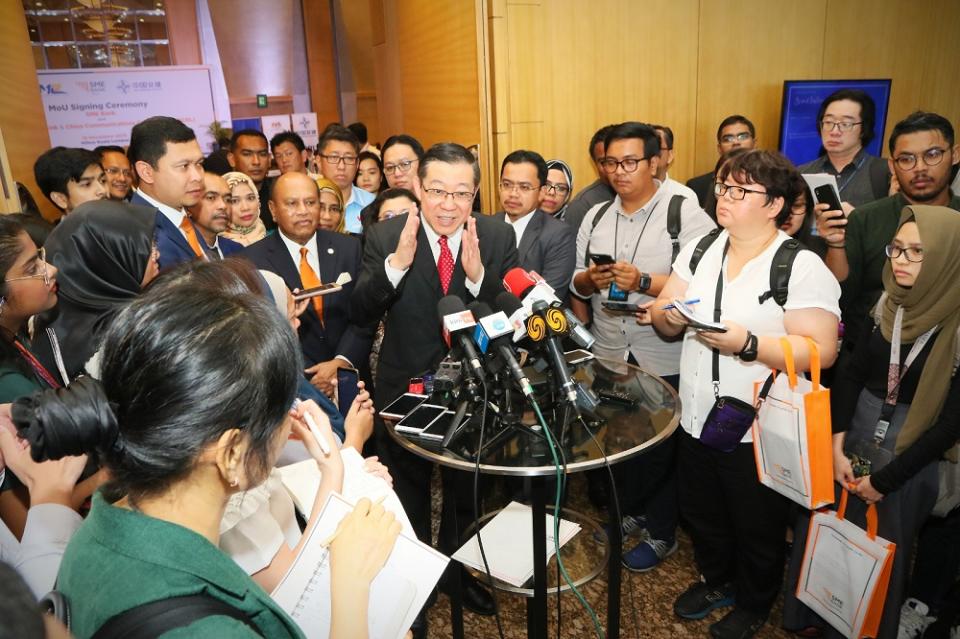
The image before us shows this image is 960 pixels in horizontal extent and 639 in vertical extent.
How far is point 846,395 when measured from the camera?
2246mm

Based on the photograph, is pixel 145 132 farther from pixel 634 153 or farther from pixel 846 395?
pixel 846 395

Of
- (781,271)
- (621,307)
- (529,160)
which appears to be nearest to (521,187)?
(529,160)

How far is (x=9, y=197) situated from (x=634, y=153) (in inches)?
147

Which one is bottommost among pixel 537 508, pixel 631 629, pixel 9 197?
pixel 631 629

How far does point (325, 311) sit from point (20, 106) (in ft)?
17.0

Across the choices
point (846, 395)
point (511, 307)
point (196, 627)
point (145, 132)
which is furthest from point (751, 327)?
point (145, 132)

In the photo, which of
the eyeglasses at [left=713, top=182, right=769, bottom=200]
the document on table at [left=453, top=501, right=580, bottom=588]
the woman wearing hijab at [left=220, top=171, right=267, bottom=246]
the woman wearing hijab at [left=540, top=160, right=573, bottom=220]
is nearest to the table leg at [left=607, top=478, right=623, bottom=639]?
the document on table at [left=453, top=501, right=580, bottom=588]

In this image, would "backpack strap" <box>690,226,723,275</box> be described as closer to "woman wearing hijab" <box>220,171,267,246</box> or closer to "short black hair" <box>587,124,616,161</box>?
"short black hair" <box>587,124,616,161</box>

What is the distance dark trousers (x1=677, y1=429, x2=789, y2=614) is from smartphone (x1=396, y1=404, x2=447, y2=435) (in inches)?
44.1

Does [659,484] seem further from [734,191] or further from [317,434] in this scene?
[317,434]

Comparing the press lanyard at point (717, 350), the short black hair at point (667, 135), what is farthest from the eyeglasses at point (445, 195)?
the short black hair at point (667, 135)

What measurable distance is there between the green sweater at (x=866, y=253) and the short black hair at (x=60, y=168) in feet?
14.8

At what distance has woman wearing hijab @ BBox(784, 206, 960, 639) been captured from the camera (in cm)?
196

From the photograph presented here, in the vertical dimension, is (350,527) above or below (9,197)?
below
